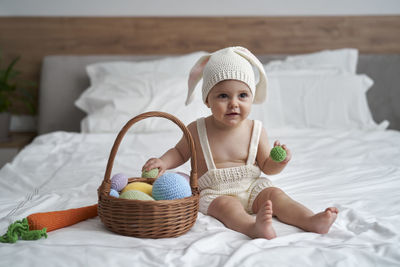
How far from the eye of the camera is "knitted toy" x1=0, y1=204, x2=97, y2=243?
93 centimetres

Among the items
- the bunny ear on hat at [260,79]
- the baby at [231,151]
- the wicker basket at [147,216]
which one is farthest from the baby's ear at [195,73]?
the wicker basket at [147,216]

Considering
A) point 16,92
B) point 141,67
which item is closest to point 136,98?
point 141,67

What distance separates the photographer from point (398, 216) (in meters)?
1.09

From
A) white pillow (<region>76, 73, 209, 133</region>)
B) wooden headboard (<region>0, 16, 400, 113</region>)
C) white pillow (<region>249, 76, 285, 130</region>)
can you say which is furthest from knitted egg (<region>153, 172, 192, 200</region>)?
wooden headboard (<region>0, 16, 400, 113</region>)

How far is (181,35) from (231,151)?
1887 millimetres

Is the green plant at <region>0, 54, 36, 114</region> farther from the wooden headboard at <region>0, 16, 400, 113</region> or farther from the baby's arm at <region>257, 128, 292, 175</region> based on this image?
the baby's arm at <region>257, 128, 292, 175</region>

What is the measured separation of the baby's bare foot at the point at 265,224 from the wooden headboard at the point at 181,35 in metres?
2.18

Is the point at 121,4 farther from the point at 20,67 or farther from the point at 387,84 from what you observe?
the point at 387,84

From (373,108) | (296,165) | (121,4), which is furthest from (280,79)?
(121,4)

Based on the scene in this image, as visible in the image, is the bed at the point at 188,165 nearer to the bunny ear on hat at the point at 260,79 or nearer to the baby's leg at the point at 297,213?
the baby's leg at the point at 297,213

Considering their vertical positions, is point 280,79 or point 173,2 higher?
point 173,2

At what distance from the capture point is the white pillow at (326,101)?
8.07ft

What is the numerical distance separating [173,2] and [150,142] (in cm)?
135

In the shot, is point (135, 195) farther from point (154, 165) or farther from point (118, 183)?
point (154, 165)
